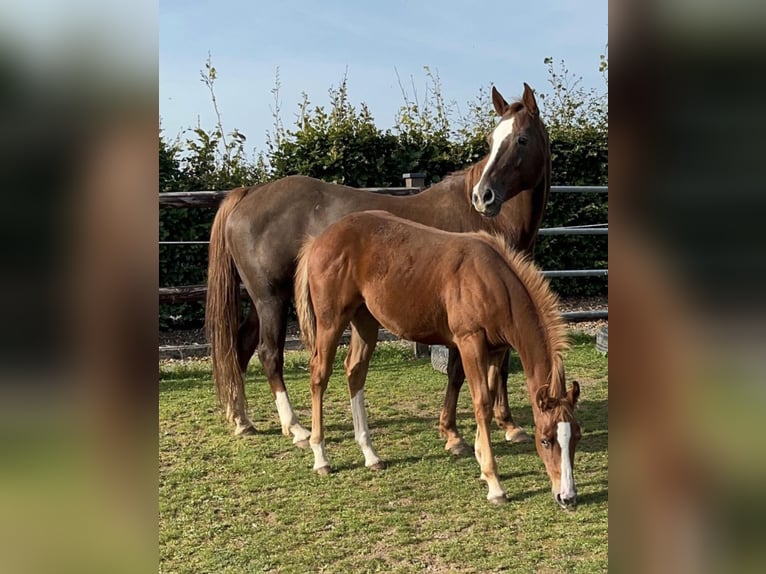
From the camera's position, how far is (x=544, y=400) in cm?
292

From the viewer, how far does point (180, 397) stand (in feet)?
18.1

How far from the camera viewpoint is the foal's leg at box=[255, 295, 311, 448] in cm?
448

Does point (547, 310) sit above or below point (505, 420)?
above

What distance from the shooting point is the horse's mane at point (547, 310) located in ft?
9.96

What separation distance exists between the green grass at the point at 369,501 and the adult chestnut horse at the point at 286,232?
0.33 meters

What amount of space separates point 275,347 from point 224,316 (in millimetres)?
451

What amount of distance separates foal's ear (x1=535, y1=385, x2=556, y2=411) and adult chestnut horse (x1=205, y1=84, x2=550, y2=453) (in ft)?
4.20

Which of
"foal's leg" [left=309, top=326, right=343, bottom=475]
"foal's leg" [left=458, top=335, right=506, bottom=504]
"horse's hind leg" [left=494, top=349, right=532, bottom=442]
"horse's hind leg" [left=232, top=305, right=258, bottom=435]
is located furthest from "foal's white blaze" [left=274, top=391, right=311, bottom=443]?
"foal's leg" [left=458, top=335, right=506, bottom=504]

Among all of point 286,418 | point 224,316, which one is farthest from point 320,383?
point 224,316

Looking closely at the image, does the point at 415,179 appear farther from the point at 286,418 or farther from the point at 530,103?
the point at 286,418

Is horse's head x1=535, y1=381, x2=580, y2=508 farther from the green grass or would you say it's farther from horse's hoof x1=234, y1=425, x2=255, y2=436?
horse's hoof x1=234, y1=425, x2=255, y2=436
